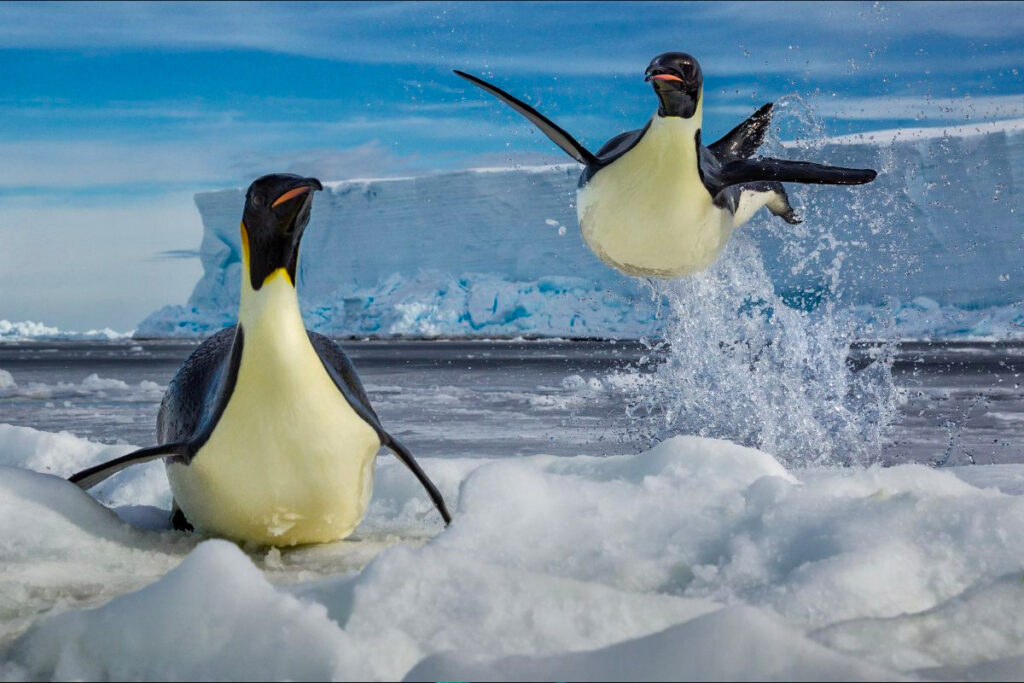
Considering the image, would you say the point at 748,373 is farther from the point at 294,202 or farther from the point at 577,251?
the point at 577,251

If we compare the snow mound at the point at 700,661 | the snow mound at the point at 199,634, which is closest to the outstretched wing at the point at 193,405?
the snow mound at the point at 199,634

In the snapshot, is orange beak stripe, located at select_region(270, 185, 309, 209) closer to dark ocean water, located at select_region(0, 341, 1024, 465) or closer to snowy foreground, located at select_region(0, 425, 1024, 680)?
snowy foreground, located at select_region(0, 425, 1024, 680)

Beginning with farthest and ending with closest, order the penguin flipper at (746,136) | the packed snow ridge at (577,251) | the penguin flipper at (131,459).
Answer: the packed snow ridge at (577,251) → the penguin flipper at (746,136) → the penguin flipper at (131,459)

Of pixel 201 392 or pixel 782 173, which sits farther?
pixel 782 173

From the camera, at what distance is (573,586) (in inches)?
82.0

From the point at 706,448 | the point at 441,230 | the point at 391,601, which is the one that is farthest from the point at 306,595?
the point at 441,230

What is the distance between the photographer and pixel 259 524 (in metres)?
2.89

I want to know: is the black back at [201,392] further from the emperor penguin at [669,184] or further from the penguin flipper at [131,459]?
the emperor penguin at [669,184]

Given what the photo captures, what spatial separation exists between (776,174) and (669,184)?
519 mm

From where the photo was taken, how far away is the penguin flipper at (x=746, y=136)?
210 inches

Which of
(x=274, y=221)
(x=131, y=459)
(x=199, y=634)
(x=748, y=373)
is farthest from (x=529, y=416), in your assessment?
(x=199, y=634)

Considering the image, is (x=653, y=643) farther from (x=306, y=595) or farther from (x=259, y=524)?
(x=259, y=524)

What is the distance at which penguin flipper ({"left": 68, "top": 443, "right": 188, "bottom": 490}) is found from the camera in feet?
9.41

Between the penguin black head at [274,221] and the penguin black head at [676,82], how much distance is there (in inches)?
71.5
